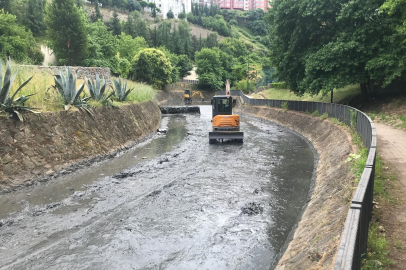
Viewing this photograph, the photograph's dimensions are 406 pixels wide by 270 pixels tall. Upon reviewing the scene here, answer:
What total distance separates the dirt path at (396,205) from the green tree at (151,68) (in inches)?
1916

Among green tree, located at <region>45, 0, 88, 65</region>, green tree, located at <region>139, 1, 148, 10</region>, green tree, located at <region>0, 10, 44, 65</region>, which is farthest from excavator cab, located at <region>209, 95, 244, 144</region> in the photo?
green tree, located at <region>139, 1, 148, 10</region>

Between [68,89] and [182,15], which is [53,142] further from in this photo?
[182,15]

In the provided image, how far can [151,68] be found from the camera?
58.5 meters

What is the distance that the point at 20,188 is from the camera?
952cm

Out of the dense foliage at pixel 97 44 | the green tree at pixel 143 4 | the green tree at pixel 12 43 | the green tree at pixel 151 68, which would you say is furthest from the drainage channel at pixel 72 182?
the green tree at pixel 143 4

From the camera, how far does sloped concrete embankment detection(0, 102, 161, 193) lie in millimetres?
9734

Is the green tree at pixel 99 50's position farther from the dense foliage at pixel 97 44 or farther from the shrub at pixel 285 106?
the shrub at pixel 285 106

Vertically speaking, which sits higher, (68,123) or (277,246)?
(68,123)

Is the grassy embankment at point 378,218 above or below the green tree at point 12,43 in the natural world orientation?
below

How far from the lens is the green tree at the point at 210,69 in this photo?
7894cm

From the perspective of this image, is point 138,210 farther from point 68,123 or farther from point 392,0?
point 392,0

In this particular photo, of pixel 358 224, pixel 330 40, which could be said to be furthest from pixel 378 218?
pixel 330 40

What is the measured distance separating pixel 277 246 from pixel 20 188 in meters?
8.51

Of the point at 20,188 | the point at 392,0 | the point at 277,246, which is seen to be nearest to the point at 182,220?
the point at 277,246
